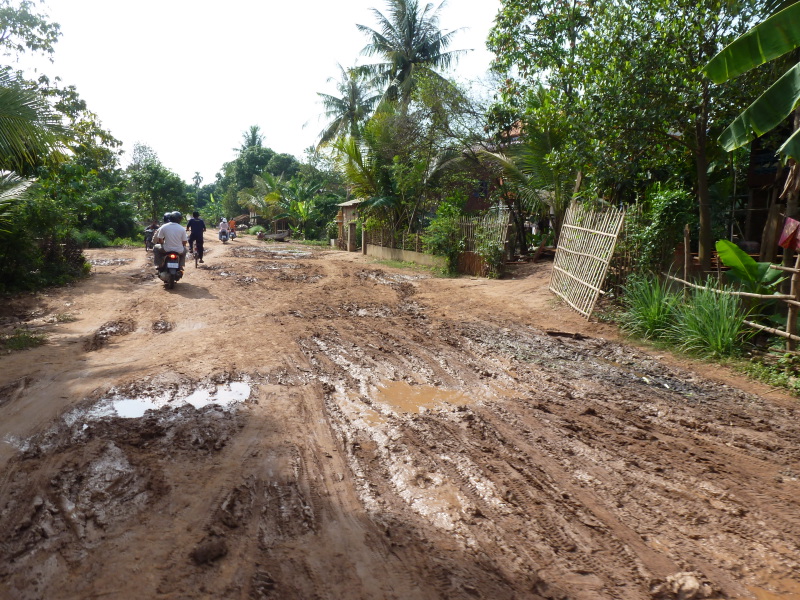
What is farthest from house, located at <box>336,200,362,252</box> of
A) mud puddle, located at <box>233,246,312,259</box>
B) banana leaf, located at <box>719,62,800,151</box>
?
banana leaf, located at <box>719,62,800,151</box>

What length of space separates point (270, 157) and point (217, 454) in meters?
58.7

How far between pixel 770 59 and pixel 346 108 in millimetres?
30676

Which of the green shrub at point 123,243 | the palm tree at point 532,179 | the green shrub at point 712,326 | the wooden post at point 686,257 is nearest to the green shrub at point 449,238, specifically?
the palm tree at point 532,179

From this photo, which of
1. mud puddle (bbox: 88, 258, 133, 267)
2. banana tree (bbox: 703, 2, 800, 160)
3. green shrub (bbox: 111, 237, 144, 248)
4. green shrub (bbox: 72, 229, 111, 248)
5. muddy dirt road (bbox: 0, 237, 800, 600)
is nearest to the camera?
muddy dirt road (bbox: 0, 237, 800, 600)

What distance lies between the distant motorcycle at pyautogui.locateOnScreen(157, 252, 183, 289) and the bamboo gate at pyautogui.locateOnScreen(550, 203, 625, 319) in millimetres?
7758

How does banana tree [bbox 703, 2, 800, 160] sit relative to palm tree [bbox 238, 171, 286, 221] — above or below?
above

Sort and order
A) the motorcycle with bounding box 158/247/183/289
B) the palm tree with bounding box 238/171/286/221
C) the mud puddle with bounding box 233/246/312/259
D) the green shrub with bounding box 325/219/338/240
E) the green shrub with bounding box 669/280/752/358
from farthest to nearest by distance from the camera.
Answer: the palm tree with bounding box 238/171/286/221 < the green shrub with bounding box 325/219/338/240 < the mud puddle with bounding box 233/246/312/259 < the motorcycle with bounding box 158/247/183/289 < the green shrub with bounding box 669/280/752/358

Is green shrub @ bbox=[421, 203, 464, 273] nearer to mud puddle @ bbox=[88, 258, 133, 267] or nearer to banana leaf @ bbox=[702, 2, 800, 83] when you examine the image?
mud puddle @ bbox=[88, 258, 133, 267]

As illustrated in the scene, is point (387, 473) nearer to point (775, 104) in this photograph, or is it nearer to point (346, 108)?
point (775, 104)

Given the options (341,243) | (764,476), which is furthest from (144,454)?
(341,243)

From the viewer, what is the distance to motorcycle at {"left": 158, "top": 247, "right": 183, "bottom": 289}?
38.2 ft

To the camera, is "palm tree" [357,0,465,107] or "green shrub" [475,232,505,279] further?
"palm tree" [357,0,465,107]

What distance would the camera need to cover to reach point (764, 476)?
3697 mm

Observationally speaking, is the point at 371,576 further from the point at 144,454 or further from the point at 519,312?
the point at 519,312
